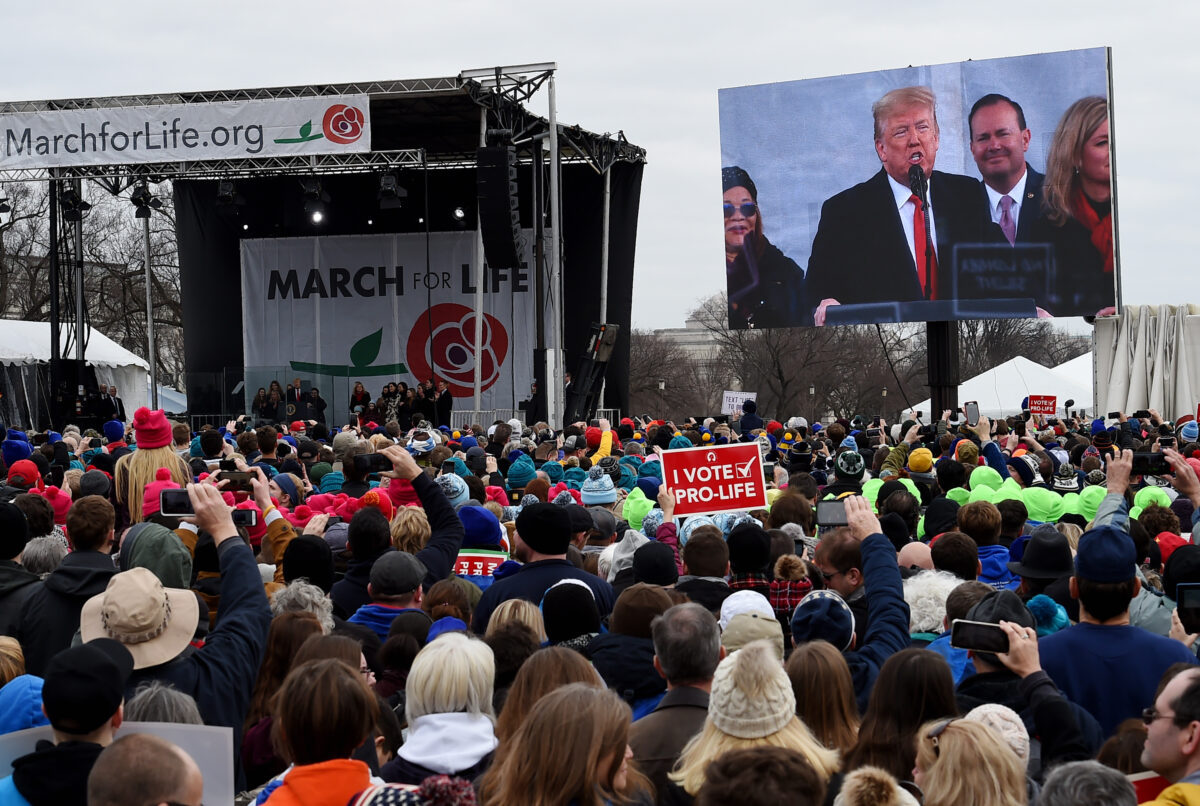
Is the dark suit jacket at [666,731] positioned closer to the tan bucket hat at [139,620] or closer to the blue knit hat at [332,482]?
the tan bucket hat at [139,620]

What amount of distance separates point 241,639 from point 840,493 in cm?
515

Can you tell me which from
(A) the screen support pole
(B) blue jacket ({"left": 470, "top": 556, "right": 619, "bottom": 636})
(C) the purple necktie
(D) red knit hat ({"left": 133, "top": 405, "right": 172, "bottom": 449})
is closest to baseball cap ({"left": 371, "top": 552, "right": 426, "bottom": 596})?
(B) blue jacket ({"left": 470, "top": 556, "right": 619, "bottom": 636})

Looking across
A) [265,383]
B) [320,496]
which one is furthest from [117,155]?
[320,496]

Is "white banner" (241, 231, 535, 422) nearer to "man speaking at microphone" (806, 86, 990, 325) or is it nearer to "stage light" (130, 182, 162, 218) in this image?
Answer: "stage light" (130, 182, 162, 218)

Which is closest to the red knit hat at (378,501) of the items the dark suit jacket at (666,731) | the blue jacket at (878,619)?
the blue jacket at (878,619)

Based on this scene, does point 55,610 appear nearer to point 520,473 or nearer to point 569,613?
point 569,613

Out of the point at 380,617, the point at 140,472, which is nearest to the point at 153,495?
the point at 140,472

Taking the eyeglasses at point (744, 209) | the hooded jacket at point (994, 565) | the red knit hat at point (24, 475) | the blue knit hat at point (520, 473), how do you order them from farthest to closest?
1. the eyeglasses at point (744, 209)
2. the blue knit hat at point (520, 473)
3. the red knit hat at point (24, 475)
4. the hooded jacket at point (994, 565)

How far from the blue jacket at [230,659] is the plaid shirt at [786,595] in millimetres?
2030

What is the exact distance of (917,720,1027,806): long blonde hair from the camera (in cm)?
270

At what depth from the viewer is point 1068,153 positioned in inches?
874

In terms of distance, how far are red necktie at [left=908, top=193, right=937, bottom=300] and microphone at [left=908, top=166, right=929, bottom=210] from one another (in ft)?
0.24

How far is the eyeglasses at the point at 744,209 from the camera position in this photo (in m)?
24.1

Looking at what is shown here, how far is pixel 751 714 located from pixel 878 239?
2099 cm
